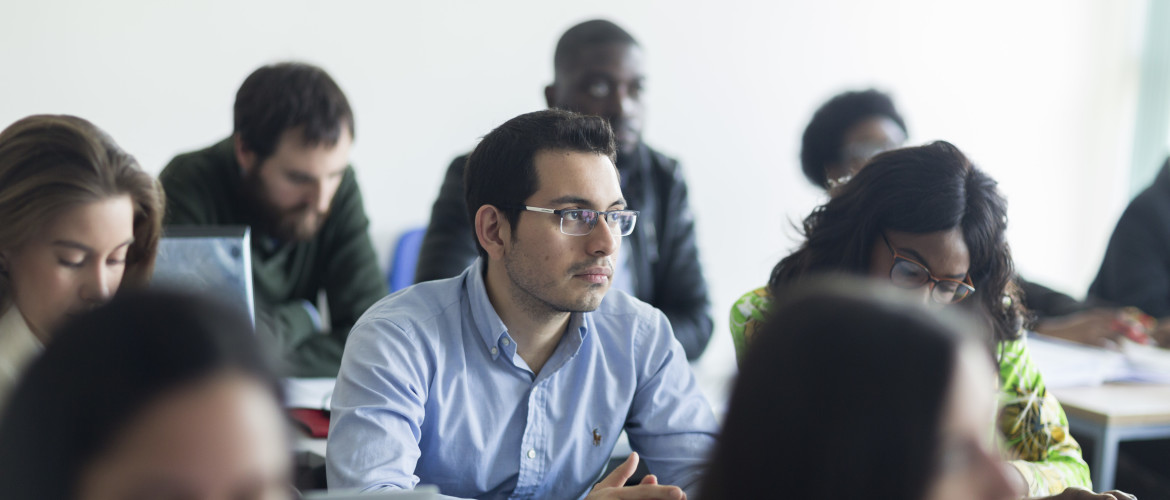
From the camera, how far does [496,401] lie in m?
1.69

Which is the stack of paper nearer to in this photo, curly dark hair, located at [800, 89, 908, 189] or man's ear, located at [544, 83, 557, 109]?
curly dark hair, located at [800, 89, 908, 189]

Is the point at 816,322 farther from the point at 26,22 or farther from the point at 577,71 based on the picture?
the point at 26,22

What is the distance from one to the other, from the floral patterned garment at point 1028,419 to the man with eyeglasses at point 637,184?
31.6 inches

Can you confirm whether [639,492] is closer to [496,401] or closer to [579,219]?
[496,401]

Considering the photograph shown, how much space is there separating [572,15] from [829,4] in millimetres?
1336

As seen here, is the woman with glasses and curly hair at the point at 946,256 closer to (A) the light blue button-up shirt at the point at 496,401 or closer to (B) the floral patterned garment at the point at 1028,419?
(B) the floral patterned garment at the point at 1028,419

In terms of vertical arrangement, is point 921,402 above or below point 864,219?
above

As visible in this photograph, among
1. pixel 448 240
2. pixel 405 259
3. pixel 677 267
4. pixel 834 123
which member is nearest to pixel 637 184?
pixel 677 267

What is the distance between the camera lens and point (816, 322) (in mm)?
749

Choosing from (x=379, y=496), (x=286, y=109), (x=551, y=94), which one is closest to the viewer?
(x=379, y=496)

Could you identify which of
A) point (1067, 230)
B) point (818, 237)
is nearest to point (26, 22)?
point (818, 237)

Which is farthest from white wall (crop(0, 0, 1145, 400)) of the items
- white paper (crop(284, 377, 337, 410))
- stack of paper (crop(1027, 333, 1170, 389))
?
white paper (crop(284, 377, 337, 410))

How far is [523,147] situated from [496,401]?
1.56 ft

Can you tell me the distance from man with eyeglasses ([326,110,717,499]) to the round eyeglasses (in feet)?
1.44
